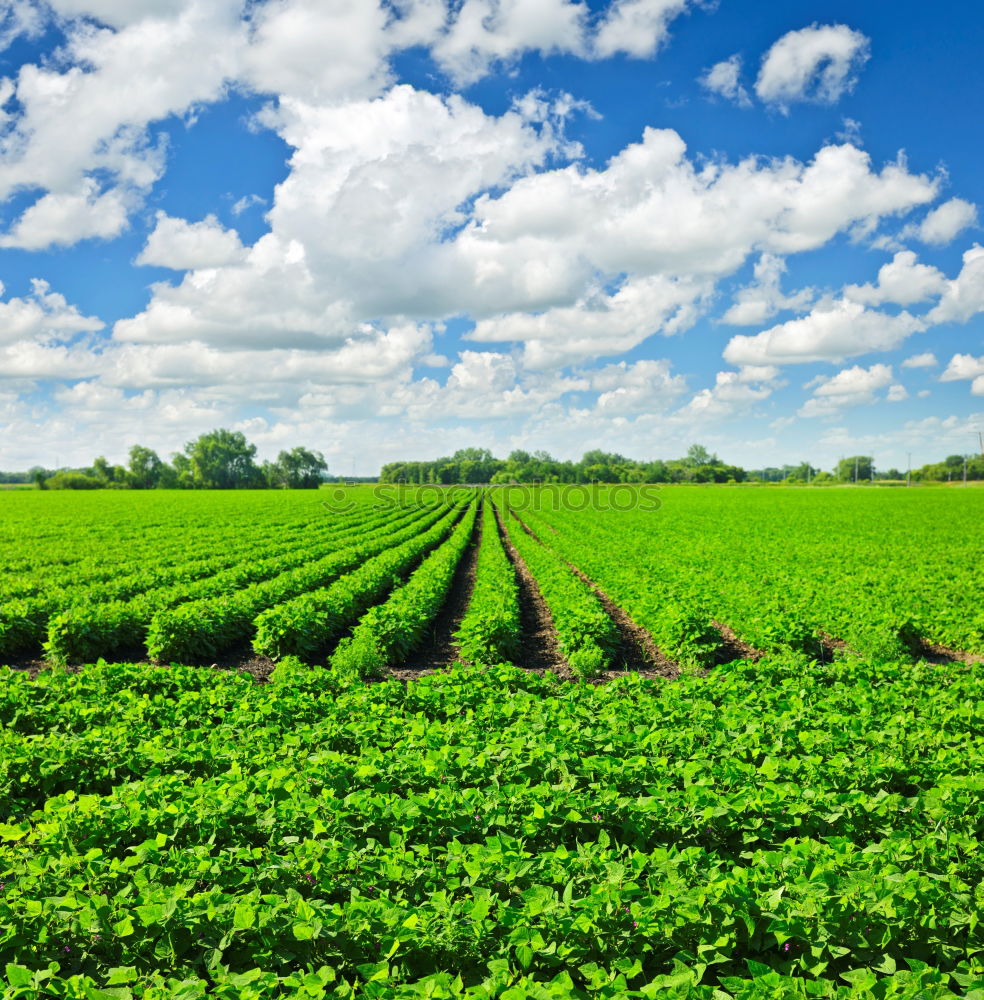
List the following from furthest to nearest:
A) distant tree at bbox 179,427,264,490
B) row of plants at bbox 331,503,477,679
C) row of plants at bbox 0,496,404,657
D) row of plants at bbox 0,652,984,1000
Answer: distant tree at bbox 179,427,264,490
row of plants at bbox 0,496,404,657
row of plants at bbox 331,503,477,679
row of plants at bbox 0,652,984,1000

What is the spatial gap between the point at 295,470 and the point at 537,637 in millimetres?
154713

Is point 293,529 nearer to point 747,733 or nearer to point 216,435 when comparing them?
point 747,733

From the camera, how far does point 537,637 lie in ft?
50.7

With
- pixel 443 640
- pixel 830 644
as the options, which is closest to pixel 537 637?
pixel 443 640

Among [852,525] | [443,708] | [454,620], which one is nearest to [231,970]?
[443,708]

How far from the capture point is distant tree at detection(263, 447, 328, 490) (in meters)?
159

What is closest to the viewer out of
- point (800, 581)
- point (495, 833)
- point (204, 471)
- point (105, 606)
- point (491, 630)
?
point (495, 833)

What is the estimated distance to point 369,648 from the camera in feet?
39.6

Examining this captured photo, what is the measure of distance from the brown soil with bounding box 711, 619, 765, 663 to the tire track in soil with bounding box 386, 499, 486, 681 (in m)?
5.73

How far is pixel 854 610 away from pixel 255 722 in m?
13.2

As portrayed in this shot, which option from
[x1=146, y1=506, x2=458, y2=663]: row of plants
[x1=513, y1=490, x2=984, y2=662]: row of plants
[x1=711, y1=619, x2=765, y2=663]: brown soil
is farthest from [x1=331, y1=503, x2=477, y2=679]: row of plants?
[x1=711, y1=619, x2=765, y2=663]: brown soil

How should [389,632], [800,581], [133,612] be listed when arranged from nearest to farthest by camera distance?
[389,632]
[133,612]
[800,581]

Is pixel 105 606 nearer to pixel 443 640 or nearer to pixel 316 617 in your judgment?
pixel 316 617

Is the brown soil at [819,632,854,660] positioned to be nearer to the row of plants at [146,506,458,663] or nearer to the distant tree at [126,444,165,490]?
the row of plants at [146,506,458,663]
